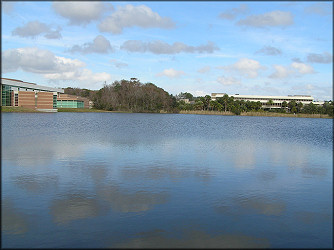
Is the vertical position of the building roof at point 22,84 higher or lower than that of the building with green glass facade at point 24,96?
higher

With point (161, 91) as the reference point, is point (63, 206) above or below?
below

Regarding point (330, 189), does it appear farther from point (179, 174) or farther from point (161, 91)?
point (161, 91)

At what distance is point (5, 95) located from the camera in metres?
80.5

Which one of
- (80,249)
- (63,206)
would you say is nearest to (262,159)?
(63,206)

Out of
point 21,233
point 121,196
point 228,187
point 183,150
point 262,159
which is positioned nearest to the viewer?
point 21,233

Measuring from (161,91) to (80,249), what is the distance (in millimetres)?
119696

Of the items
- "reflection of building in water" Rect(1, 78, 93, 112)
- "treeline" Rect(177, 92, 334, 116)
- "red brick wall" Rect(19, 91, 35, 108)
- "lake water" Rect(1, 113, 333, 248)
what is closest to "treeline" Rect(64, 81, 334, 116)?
"treeline" Rect(177, 92, 334, 116)

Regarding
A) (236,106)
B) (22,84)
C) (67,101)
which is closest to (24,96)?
(22,84)

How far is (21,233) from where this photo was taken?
8.09 m

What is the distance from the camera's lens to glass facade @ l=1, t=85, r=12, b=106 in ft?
261

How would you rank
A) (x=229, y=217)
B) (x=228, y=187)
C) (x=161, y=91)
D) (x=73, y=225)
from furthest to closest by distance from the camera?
(x=161, y=91) < (x=228, y=187) < (x=229, y=217) < (x=73, y=225)

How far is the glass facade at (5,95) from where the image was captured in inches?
3127

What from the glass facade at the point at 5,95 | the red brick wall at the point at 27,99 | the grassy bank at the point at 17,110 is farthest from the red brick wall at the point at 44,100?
the glass facade at the point at 5,95

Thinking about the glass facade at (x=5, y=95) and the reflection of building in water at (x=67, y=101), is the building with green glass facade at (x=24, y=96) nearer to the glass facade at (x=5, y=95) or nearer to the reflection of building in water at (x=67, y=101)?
the glass facade at (x=5, y=95)
